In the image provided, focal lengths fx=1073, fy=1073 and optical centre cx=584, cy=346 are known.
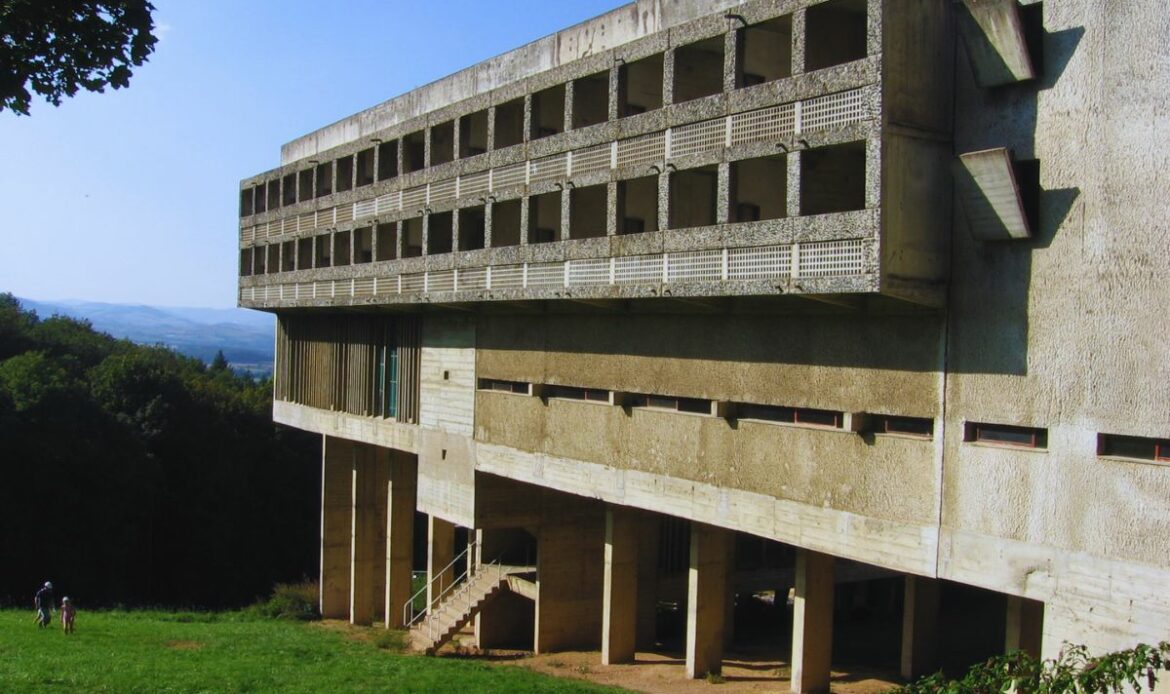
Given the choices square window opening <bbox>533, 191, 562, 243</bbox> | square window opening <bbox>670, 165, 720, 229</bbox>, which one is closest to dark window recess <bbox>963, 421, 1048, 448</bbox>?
square window opening <bbox>670, 165, 720, 229</bbox>

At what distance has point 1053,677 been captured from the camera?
12.0 metres

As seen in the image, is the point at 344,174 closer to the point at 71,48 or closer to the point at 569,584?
the point at 569,584

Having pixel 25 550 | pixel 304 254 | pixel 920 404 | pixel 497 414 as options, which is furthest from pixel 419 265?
pixel 25 550

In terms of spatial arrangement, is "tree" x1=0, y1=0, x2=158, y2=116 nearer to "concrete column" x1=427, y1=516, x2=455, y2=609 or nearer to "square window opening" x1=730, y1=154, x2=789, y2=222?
"square window opening" x1=730, y1=154, x2=789, y2=222

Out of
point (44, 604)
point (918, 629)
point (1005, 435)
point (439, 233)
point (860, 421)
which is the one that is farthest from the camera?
point (44, 604)

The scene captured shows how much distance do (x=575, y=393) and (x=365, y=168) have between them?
12.1 metres

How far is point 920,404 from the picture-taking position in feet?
51.0

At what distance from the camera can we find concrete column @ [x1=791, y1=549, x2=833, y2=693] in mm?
20500

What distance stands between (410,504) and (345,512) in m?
6.41

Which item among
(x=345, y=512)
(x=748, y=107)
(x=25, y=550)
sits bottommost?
(x=25, y=550)

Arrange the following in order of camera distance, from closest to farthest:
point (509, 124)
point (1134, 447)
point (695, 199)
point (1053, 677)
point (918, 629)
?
point (1053, 677) < point (1134, 447) < point (695, 199) < point (509, 124) < point (918, 629)

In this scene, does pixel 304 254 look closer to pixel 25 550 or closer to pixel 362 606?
pixel 362 606

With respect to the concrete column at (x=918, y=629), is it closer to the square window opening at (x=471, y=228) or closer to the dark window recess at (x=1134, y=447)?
the dark window recess at (x=1134, y=447)

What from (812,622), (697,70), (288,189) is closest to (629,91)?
(697,70)
